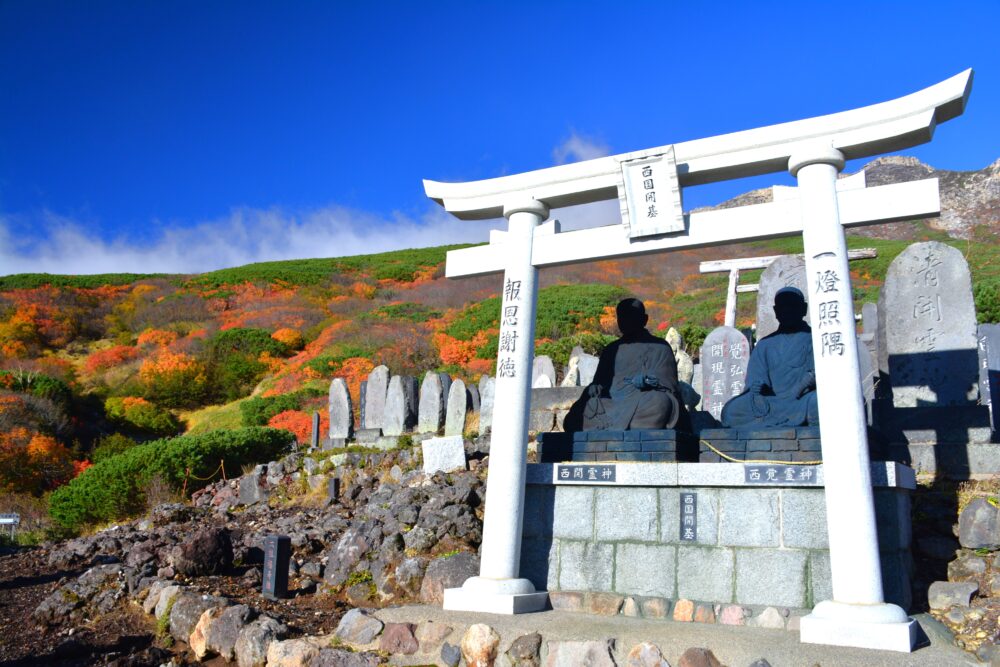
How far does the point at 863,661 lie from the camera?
4238 mm

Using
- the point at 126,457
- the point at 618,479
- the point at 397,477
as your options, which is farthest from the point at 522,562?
the point at 126,457

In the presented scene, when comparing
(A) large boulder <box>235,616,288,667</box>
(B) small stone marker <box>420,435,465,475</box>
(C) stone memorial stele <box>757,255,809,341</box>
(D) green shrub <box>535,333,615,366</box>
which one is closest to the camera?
(A) large boulder <box>235,616,288,667</box>

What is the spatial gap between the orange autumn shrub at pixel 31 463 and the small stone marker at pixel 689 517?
51.7 feet

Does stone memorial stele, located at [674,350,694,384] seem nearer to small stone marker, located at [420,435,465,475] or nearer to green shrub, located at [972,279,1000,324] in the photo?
small stone marker, located at [420,435,465,475]

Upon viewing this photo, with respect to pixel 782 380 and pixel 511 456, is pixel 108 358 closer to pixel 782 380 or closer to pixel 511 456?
pixel 511 456

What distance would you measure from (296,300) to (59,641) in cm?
3031

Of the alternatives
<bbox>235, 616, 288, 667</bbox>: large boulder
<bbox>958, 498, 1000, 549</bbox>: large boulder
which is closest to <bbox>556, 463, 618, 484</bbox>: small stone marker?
<bbox>235, 616, 288, 667</bbox>: large boulder

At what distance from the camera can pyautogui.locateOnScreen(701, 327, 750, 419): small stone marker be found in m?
10.8

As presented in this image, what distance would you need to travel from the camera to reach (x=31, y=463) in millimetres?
16656

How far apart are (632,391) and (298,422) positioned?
14.9 metres

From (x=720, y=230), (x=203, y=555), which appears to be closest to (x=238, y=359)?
(x=203, y=555)

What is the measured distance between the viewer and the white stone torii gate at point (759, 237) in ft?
15.5

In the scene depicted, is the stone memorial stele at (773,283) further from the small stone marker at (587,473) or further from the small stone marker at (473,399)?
Answer: the small stone marker at (587,473)

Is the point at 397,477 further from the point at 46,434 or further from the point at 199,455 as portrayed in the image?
the point at 46,434
